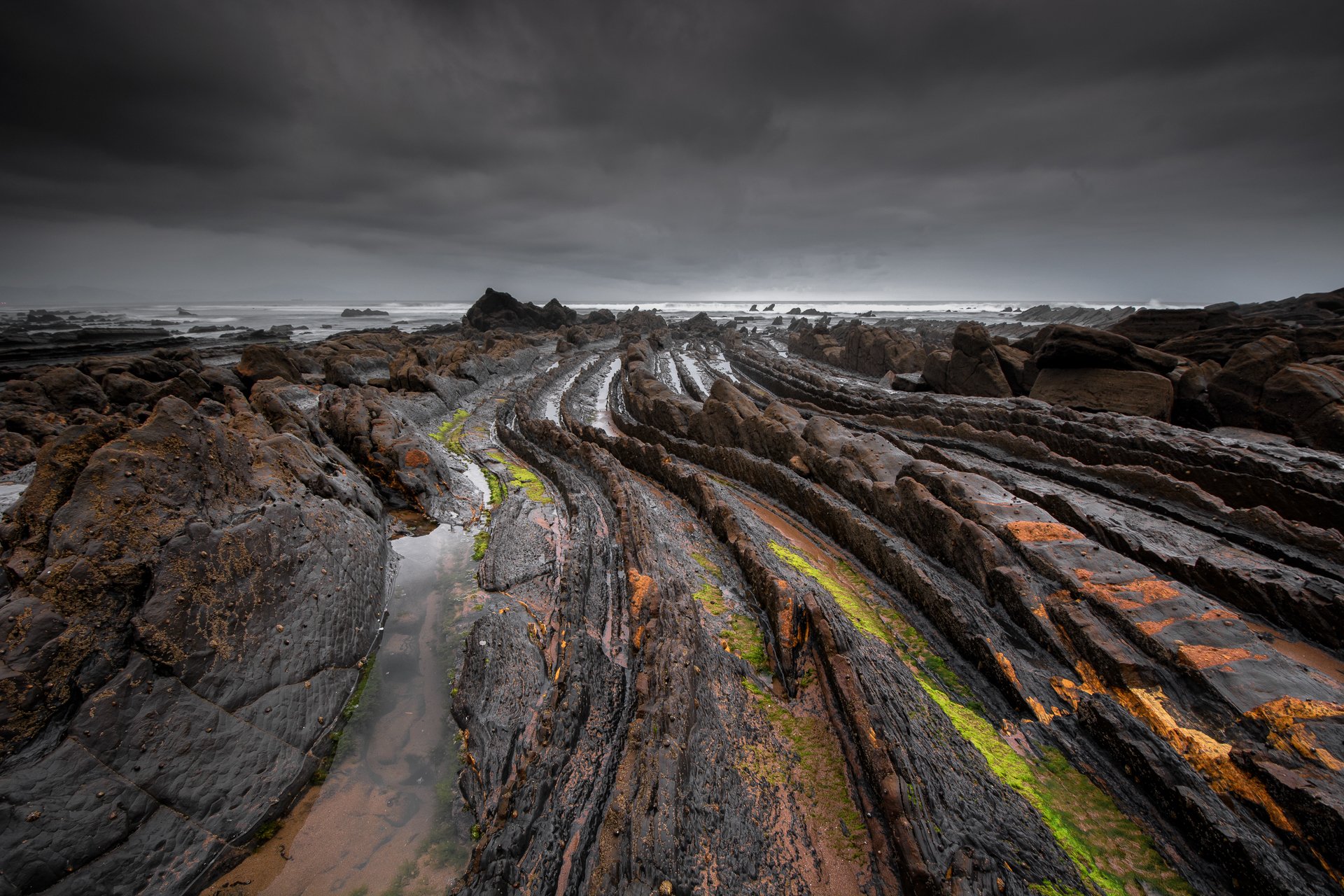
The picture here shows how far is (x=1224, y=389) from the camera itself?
53.5 ft

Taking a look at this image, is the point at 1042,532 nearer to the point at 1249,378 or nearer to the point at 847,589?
the point at 847,589

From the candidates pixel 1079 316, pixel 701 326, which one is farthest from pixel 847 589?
pixel 1079 316

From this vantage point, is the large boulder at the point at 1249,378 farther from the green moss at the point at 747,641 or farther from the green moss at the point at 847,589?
the green moss at the point at 747,641

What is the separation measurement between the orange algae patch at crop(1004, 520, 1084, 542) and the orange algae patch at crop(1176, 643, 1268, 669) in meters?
2.53

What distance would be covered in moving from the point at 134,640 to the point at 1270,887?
1160 centimetres

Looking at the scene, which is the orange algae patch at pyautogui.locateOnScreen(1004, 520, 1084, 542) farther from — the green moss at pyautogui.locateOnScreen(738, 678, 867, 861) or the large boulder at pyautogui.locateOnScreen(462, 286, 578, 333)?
the large boulder at pyautogui.locateOnScreen(462, 286, 578, 333)

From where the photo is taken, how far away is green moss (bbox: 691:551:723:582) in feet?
30.4

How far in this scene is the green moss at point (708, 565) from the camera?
9.27 metres

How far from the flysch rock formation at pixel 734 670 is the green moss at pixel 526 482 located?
3.43 feet

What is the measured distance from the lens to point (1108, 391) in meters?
18.2

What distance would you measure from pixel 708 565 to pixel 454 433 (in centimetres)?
1595

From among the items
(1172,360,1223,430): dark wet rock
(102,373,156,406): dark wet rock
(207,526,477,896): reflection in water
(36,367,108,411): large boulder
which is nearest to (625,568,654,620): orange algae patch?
(207,526,477,896): reflection in water

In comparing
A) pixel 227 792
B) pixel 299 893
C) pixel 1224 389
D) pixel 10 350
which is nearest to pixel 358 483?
pixel 227 792

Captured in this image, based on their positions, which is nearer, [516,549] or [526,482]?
[516,549]
